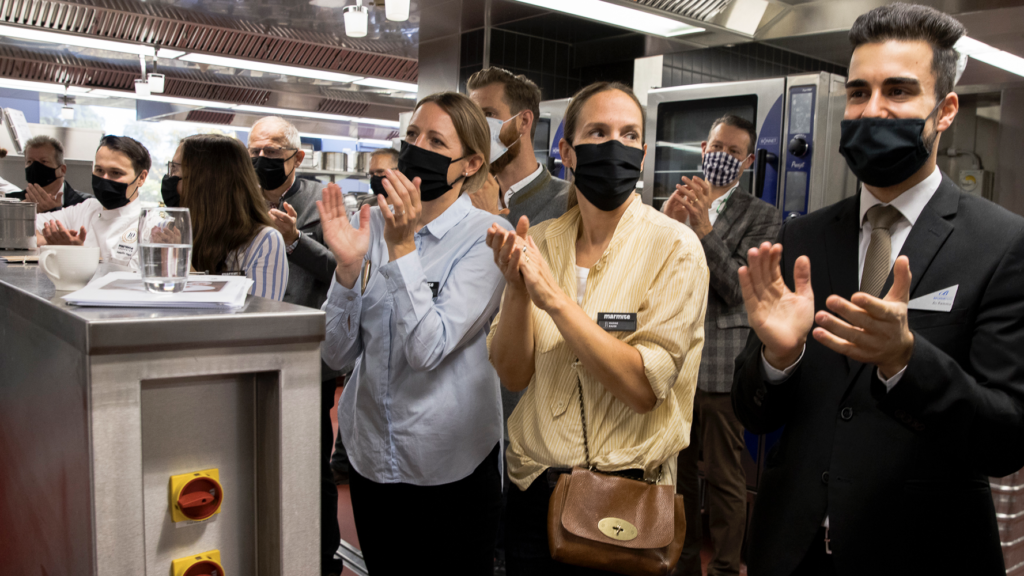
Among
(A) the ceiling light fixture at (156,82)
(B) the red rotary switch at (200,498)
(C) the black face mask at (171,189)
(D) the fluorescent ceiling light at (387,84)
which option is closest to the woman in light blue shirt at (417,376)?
(B) the red rotary switch at (200,498)

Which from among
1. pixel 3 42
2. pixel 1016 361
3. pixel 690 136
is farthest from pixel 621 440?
pixel 3 42

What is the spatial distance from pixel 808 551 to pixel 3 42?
697 centimetres

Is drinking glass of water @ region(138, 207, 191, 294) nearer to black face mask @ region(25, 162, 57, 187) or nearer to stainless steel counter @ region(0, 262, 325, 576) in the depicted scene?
stainless steel counter @ region(0, 262, 325, 576)

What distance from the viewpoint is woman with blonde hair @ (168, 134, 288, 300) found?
228 cm

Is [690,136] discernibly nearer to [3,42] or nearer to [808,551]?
[808,551]

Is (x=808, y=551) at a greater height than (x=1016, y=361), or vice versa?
(x=1016, y=361)

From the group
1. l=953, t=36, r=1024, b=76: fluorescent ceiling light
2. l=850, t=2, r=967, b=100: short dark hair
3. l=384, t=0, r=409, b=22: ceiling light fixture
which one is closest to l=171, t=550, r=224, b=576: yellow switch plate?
l=850, t=2, r=967, b=100: short dark hair

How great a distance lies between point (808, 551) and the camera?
52.5 inches

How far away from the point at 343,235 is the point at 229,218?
67 cm

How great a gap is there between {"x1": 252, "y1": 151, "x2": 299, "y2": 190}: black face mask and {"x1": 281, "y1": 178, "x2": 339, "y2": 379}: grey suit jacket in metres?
0.07

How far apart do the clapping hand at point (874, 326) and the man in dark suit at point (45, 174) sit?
17.1 feet

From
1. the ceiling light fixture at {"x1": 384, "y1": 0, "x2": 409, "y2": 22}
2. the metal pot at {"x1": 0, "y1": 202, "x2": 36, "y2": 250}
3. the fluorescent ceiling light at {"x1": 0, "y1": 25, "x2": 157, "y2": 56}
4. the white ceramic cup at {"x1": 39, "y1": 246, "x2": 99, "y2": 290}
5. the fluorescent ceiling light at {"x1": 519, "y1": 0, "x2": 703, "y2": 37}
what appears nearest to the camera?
the white ceramic cup at {"x1": 39, "y1": 246, "x2": 99, "y2": 290}

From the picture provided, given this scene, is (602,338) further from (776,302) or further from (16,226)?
(16,226)

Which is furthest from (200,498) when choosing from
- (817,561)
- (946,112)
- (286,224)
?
(286,224)
